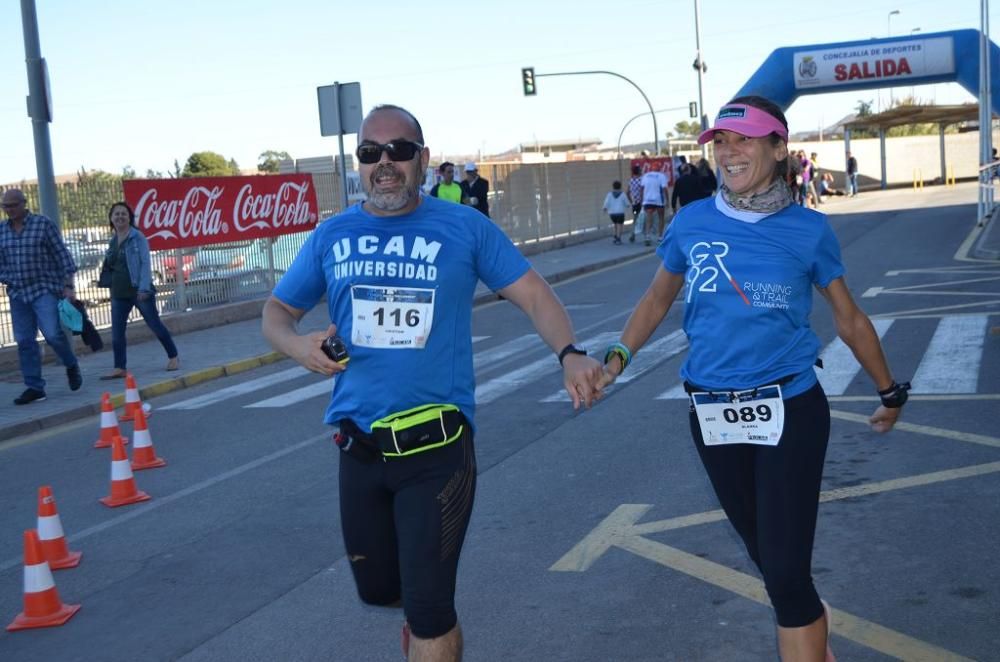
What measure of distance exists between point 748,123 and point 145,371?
10.7m

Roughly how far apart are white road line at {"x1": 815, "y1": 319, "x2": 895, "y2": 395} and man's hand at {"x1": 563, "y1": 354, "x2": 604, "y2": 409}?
18.0 feet

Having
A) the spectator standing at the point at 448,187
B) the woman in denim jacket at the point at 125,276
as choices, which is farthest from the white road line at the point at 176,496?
the spectator standing at the point at 448,187

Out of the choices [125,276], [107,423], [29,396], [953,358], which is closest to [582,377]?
[107,423]

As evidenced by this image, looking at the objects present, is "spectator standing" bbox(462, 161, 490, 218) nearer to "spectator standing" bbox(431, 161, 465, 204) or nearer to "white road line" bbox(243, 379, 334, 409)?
"spectator standing" bbox(431, 161, 465, 204)

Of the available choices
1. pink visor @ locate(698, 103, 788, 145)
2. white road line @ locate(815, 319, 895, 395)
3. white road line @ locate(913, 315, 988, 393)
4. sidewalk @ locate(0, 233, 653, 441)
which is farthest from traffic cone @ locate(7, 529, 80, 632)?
white road line @ locate(913, 315, 988, 393)

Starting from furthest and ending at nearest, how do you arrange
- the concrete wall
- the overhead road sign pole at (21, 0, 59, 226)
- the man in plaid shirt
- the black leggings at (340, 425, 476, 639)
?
the concrete wall < the overhead road sign pole at (21, 0, 59, 226) < the man in plaid shirt < the black leggings at (340, 425, 476, 639)

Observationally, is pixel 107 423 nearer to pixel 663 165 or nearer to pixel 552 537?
pixel 552 537

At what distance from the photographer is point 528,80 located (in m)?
44.2

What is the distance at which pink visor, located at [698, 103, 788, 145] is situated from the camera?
12.3ft

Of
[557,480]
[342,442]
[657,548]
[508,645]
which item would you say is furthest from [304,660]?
[557,480]

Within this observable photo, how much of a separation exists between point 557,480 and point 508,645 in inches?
103

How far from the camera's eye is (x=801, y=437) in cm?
361

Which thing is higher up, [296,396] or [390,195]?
[390,195]

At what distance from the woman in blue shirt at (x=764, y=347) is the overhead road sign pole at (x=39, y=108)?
11447 millimetres
